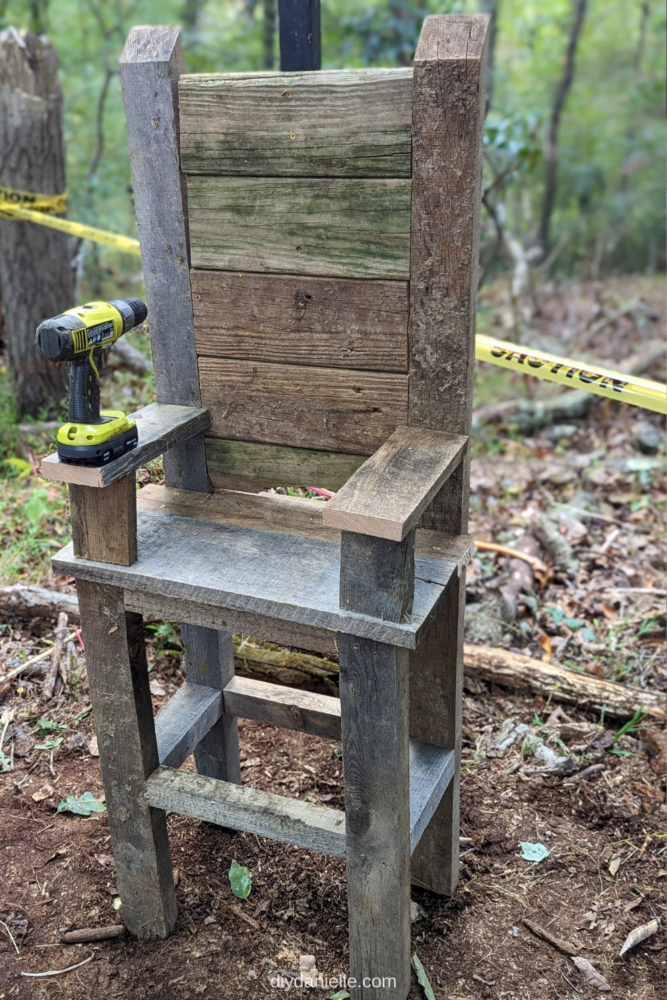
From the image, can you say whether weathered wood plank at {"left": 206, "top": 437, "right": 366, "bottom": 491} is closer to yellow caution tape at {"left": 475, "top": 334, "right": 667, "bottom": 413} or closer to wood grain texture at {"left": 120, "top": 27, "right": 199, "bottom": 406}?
wood grain texture at {"left": 120, "top": 27, "right": 199, "bottom": 406}

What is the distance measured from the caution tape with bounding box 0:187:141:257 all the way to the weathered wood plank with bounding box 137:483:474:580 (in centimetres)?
229

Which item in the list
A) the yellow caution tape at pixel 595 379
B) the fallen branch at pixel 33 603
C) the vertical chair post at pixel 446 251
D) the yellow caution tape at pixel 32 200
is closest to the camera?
the vertical chair post at pixel 446 251

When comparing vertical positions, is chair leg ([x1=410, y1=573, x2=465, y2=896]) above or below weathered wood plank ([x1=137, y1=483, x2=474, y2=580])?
below

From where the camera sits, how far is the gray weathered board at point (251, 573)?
5.08 ft

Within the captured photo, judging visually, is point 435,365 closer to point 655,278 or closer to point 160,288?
point 160,288

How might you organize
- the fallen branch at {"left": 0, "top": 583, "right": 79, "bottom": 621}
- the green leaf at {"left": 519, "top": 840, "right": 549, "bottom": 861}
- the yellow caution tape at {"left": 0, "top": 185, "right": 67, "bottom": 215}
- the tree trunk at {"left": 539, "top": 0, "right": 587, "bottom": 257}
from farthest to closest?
the tree trunk at {"left": 539, "top": 0, "right": 587, "bottom": 257}
the yellow caution tape at {"left": 0, "top": 185, "right": 67, "bottom": 215}
the fallen branch at {"left": 0, "top": 583, "right": 79, "bottom": 621}
the green leaf at {"left": 519, "top": 840, "right": 549, "bottom": 861}

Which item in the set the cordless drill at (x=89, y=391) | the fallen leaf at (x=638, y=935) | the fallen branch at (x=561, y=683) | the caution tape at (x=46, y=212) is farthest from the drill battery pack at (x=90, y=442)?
the caution tape at (x=46, y=212)

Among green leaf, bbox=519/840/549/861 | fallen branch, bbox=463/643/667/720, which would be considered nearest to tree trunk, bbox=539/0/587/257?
fallen branch, bbox=463/643/667/720

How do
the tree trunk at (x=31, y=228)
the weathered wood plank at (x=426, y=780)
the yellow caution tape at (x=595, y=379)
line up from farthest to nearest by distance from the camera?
the tree trunk at (x=31, y=228)
the yellow caution tape at (x=595, y=379)
the weathered wood plank at (x=426, y=780)

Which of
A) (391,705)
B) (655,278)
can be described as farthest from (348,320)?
(655,278)

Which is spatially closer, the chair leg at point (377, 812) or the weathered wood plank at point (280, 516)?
the chair leg at point (377, 812)

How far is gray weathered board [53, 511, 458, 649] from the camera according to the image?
5.08ft

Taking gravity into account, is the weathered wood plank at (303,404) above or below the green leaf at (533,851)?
above

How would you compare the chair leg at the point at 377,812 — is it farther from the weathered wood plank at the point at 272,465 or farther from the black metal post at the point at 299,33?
Result: the black metal post at the point at 299,33
